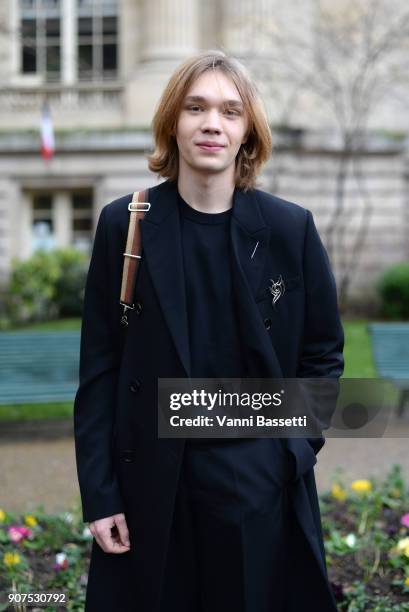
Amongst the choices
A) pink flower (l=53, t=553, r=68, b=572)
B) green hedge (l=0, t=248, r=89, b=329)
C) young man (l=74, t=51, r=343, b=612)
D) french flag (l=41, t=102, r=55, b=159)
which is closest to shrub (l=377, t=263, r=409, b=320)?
green hedge (l=0, t=248, r=89, b=329)

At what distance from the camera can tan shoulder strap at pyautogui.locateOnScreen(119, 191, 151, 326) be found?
8.63 ft

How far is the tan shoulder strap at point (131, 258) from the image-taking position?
8.63 ft

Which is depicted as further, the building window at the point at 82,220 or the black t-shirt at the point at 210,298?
the building window at the point at 82,220

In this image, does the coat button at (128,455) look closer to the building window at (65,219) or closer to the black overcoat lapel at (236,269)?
the black overcoat lapel at (236,269)

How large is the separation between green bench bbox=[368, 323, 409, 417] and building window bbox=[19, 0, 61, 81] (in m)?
14.9

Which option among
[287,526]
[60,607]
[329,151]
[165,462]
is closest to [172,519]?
[165,462]

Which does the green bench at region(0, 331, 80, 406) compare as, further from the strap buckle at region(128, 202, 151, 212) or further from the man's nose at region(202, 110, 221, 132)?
the man's nose at region(202, 110, 221, 132)

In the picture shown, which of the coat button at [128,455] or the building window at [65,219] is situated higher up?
the coat button at [128,455]

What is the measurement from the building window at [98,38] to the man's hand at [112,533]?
814 inches

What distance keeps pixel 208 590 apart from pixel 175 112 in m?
1.36

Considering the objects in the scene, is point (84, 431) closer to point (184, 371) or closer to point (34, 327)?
point (184, 371)

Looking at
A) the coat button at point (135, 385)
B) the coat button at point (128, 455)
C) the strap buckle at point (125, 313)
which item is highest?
the strap buckle at point (125, 313)

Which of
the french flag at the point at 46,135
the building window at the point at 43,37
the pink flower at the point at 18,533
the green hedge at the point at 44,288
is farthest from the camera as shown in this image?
the building window at the point at 43,37

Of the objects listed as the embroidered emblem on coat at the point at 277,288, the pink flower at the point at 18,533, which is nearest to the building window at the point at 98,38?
the pink flower at the point at 18,533
